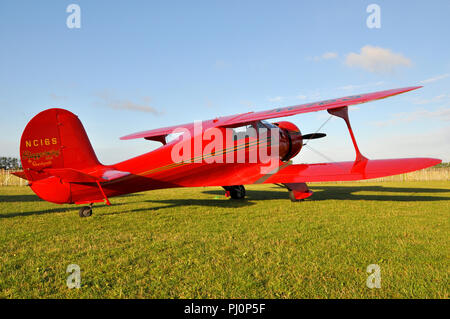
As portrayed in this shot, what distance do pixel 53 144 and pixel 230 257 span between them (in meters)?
5.99

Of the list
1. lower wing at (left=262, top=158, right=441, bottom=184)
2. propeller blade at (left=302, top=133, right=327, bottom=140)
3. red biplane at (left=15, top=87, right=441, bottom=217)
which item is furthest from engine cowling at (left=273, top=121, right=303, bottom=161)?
lower wing at (left=262, top=158, right=441, bottom=184)

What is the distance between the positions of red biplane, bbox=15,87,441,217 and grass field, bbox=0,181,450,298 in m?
1.16

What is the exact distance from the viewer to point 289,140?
10359 mm

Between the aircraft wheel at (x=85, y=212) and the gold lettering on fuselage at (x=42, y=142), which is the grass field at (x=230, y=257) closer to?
the aircraft wheel at (x=85, y=212)

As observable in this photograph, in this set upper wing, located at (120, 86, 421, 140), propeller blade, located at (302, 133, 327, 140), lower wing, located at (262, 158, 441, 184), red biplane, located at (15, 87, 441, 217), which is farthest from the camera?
propeller blade, located at (302, 133, 327, 140)

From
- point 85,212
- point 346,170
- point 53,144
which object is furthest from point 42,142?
point 346,170

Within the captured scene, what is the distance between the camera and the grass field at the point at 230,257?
8.61 feet

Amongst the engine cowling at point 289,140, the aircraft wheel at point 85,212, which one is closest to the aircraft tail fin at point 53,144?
the aircraft wheel at point 85,212

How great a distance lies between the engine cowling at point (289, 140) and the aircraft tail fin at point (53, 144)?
21.9 ft

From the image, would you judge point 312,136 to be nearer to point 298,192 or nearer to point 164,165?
point 298,192

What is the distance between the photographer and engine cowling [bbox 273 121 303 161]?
33.0ft

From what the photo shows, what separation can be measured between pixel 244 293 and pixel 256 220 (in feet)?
12.1

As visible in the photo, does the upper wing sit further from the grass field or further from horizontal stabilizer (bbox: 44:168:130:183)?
horizontal stabilizer (bbox: 44:168:130:183)

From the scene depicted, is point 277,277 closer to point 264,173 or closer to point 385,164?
point 264,173
